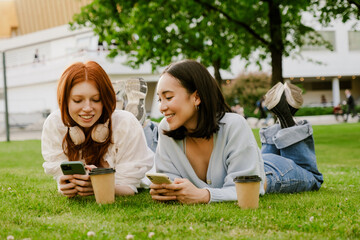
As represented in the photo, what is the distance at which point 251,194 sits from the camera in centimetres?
325

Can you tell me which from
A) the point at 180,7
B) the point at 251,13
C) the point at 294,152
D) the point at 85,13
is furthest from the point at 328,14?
the point at 294,152

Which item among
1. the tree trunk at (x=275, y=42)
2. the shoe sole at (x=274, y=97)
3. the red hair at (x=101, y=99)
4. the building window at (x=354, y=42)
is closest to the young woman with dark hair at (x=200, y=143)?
the red hair at (x=101, y=99)

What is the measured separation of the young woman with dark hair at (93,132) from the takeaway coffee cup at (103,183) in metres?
0.30

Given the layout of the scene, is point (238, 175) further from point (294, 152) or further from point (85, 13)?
point (85, 13)

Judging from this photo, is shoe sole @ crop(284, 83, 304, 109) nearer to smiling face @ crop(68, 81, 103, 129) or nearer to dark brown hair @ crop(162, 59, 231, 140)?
dark brown hair @ crop(162, 59, 231, 140)

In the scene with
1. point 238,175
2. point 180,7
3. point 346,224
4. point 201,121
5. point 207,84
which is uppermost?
point 180,7

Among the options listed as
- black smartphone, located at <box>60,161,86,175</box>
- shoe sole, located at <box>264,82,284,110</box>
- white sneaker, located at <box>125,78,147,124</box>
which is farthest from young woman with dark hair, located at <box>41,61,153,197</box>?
shoe sole, located at <box>264,82,284,110</box>

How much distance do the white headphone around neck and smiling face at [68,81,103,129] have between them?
10cm

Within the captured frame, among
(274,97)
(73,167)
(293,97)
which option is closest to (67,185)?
(73,167)

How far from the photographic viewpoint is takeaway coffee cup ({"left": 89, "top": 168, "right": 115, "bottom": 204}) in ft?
10.8

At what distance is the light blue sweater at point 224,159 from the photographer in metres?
3.51

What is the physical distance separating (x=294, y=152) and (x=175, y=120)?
4.81 ft

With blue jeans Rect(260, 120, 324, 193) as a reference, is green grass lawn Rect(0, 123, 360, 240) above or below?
below

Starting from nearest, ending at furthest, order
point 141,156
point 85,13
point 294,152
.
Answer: point 141,156 < point 294,152 < point 85,13
